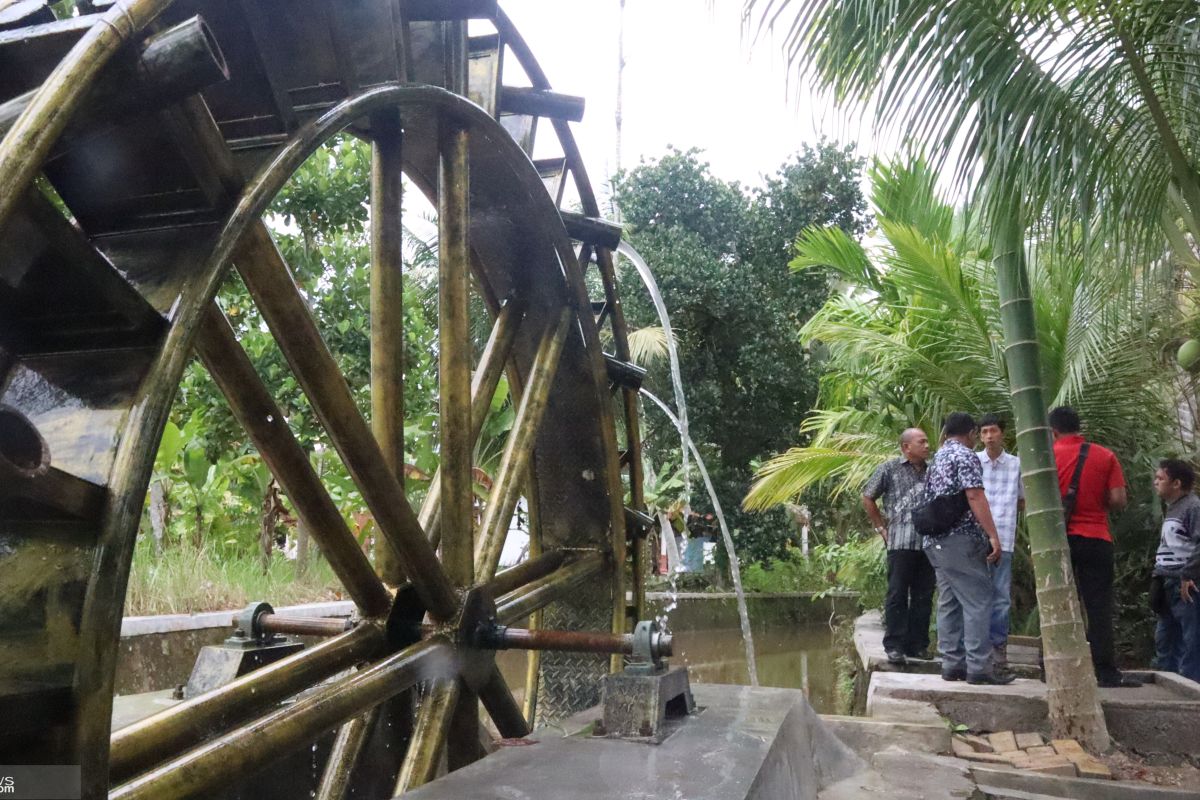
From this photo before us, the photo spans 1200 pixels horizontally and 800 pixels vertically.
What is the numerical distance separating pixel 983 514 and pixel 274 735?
157 inches

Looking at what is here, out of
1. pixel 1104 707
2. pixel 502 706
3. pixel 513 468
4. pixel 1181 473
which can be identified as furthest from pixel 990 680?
pixel 513 468

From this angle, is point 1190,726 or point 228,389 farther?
point 1190,726

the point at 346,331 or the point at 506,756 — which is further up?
the point at 346,331

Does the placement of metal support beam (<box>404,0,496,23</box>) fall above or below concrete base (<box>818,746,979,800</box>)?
above

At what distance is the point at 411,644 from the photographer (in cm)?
348

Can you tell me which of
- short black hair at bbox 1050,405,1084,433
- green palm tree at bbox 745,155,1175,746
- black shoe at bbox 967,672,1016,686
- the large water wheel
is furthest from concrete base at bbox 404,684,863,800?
green palm tree at bbox 745,155,1175,746

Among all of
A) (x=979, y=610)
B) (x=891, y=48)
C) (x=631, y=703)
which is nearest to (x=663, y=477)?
(x=979, y=610)

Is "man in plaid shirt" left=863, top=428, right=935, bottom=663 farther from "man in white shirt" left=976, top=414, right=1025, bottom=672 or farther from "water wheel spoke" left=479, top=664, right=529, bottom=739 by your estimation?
"water wheel spoke" left=479, top=664, right=529, bottom=739

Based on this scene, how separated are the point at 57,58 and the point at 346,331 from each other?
5.86 m

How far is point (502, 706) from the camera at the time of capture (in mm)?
4055

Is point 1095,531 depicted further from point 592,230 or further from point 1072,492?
point 592,230

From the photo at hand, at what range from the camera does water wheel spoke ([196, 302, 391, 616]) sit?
268 centimetres

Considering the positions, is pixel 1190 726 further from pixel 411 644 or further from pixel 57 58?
pixel 57 58

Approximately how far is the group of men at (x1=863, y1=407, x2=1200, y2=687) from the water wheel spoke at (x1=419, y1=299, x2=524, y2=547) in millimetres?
2511
